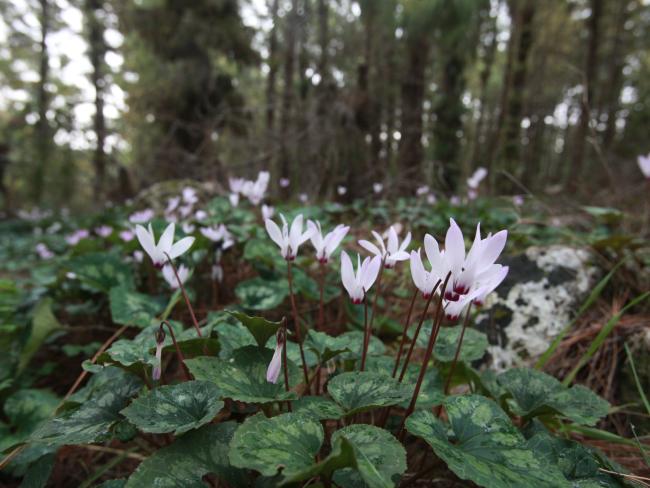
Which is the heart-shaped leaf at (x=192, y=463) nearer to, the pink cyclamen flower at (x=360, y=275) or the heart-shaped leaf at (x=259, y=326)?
the heart-shaped leaf at (x=259, y=326)

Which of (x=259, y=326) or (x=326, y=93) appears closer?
(x=259, y=326)

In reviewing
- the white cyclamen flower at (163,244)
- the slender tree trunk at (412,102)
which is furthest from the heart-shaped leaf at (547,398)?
the slender tree trunk at (412,102)

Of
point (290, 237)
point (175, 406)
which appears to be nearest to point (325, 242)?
point (290, 237)

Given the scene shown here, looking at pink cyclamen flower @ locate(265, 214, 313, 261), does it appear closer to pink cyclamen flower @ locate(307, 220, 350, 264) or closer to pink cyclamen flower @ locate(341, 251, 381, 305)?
pink cyclamen flower @ locate(307, 220, 350, 264)

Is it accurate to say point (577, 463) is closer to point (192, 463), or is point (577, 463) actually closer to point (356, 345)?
point (356, 345)

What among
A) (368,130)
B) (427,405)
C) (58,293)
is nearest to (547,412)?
(427,405)

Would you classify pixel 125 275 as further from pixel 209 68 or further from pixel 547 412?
pixel 209 68
